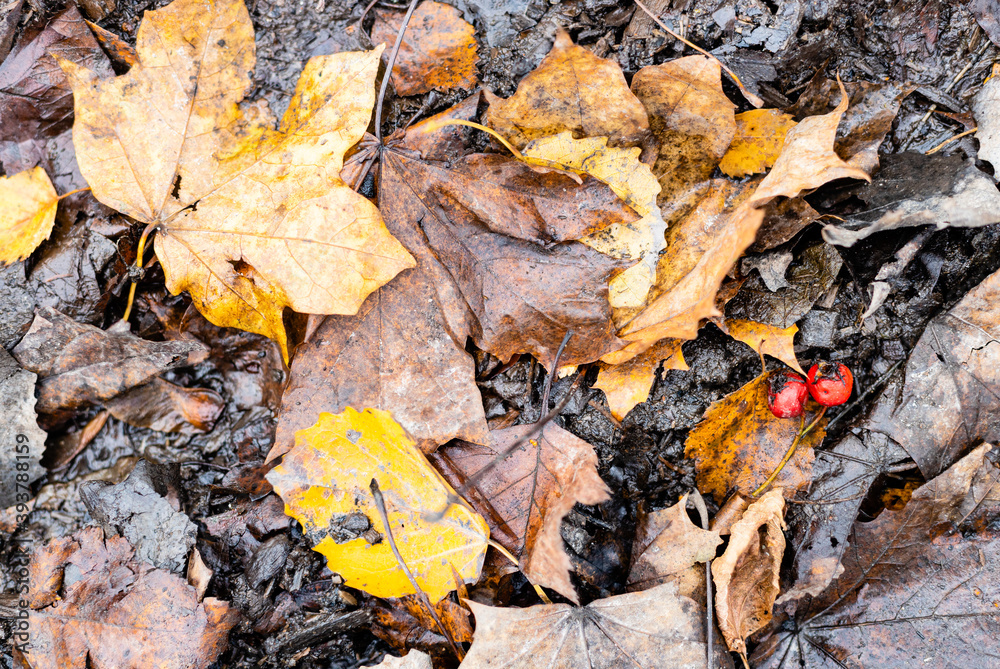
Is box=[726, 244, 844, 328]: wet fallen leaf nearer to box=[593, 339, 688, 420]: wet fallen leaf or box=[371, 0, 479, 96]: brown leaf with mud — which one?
box=[593, 339, 688, 420]: wet fallen leaf

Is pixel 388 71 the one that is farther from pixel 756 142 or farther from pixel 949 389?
pixel 949 389

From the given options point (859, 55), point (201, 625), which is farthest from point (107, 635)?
A: point (859, 55)

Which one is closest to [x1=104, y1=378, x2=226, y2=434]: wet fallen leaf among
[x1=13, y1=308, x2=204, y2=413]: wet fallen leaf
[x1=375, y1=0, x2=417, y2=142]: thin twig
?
[x1=13, y1=308, x2=204, y2=413]: wet fallen leaf

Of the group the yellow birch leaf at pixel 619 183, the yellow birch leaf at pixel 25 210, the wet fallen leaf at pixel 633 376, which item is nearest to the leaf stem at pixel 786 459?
the wet fallen leaf at pixel 633 376

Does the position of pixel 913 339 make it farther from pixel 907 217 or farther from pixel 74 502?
pixel 74 502

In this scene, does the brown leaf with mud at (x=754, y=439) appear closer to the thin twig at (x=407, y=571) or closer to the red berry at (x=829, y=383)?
the red berry at (x=829, y=383)

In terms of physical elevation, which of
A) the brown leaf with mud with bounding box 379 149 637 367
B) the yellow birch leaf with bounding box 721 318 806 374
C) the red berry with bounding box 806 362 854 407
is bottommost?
the red berry with bounding box 806 362 854 407

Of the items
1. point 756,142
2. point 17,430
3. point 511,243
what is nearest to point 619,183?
point 511,243
